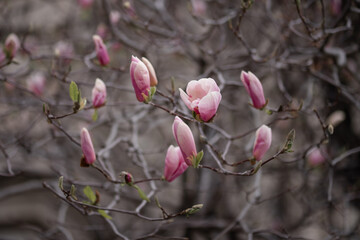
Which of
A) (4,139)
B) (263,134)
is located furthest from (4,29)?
(263,134)

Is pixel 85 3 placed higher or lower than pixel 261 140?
lower

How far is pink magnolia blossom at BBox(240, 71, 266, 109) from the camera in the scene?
0.88 metres

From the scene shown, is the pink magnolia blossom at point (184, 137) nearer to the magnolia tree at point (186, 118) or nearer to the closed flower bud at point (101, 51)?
the magnolia tree at point (186, 118)

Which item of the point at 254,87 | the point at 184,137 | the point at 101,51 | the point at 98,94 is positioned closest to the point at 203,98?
the point at 184,137

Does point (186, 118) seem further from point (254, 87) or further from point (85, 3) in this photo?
point (85, 3)

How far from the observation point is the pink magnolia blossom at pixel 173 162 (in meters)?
0.85

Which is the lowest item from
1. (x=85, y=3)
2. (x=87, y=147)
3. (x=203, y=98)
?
(x=85, y=3)

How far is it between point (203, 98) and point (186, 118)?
92 mm

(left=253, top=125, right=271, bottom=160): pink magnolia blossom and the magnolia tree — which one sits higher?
(left=253, top=125, right=271, bottom=160): pink magnolia blossom

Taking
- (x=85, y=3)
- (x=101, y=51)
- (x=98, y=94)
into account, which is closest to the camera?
(x=98, y=94)

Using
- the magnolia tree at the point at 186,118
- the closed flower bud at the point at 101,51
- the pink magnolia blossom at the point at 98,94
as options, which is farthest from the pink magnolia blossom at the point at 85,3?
the pink magnolia blossom at the point at 98,94

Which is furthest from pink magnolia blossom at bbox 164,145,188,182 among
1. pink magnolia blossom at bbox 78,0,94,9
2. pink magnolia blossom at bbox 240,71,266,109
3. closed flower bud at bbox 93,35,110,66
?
pink magnolia blossom at bbox 78,0,94,9

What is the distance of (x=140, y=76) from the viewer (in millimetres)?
790

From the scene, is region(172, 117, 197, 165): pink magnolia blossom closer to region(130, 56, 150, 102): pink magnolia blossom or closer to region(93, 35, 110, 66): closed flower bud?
region(130, 56, 150, 102): pink magnolia blossom
